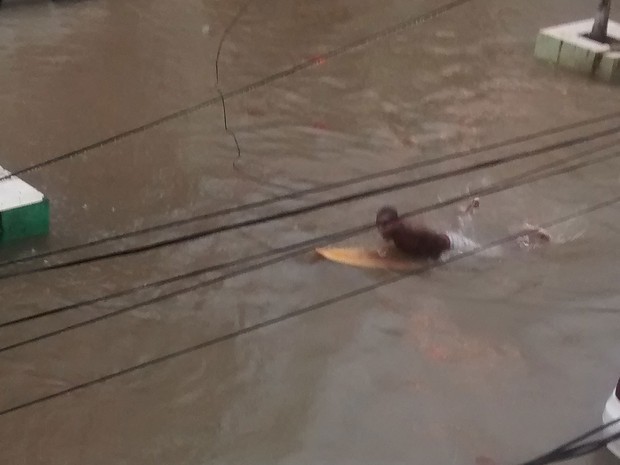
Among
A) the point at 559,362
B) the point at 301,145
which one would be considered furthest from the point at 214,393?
the point at 301,145

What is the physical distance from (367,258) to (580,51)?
48.1 inches

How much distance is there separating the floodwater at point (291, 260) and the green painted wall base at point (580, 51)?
0.07 metres

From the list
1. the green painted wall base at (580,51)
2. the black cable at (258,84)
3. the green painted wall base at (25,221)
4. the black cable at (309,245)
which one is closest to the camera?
the black cable at (309,245)

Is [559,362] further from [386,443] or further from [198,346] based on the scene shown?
[198,346]

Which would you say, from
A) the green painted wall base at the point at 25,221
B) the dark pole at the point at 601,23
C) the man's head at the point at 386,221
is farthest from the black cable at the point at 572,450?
the dark pole at the point at 601,23

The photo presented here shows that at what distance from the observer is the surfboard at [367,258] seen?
1.67m

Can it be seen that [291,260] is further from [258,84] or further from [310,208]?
[258,84]

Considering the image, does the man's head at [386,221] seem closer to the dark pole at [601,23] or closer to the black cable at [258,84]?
the black cable at [258,84]

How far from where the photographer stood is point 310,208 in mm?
1854

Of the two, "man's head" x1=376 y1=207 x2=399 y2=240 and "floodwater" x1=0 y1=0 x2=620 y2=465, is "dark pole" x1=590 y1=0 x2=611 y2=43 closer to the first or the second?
"floodwater" x1=0 y1=0 x2=620 y2=465

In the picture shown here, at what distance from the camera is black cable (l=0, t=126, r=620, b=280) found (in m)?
1.64

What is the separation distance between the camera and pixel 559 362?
1468mm

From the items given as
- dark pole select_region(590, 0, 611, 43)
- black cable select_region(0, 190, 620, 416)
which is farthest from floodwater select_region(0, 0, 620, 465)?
dark pole select_region(590, 0, 611, 43)

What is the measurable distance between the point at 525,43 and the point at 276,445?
6.25 feet
